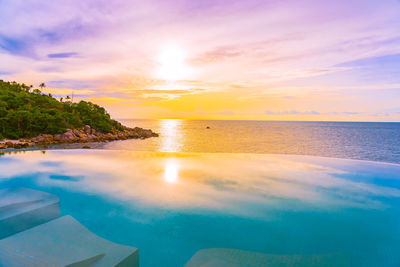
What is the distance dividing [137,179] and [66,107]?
4047cm

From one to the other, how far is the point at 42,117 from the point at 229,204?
109ft

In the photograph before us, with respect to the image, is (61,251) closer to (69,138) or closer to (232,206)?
(232,206)

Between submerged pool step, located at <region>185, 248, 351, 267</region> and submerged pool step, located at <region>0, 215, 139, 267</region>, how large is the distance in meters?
1.24

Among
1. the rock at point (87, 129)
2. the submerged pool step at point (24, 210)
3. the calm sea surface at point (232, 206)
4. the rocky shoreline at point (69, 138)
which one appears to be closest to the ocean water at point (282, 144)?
the rocky shoreline at point (69, 138)

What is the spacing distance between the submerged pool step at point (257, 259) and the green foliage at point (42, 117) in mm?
30651

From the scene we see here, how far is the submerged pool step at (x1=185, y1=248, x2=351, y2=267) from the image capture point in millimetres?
4082

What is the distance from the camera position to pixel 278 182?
8961 millimetres

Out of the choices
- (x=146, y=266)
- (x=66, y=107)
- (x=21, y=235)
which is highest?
(x=66, y=107)

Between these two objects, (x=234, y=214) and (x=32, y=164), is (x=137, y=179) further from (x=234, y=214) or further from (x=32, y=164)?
(x=32, y=164)

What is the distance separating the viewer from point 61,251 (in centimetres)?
395

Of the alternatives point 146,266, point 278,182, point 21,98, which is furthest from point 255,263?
point 21,98

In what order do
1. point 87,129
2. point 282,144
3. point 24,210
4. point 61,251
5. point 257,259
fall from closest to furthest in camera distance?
point 61,251
point 257,259
point 24,210
point 87,129
point 282,144

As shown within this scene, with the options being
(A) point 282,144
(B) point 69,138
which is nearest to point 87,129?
(B) point 69,138

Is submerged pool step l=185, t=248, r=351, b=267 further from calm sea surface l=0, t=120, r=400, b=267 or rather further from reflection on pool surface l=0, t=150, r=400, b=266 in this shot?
reflection on pool surface l=0, t=150, r=400, b=266
